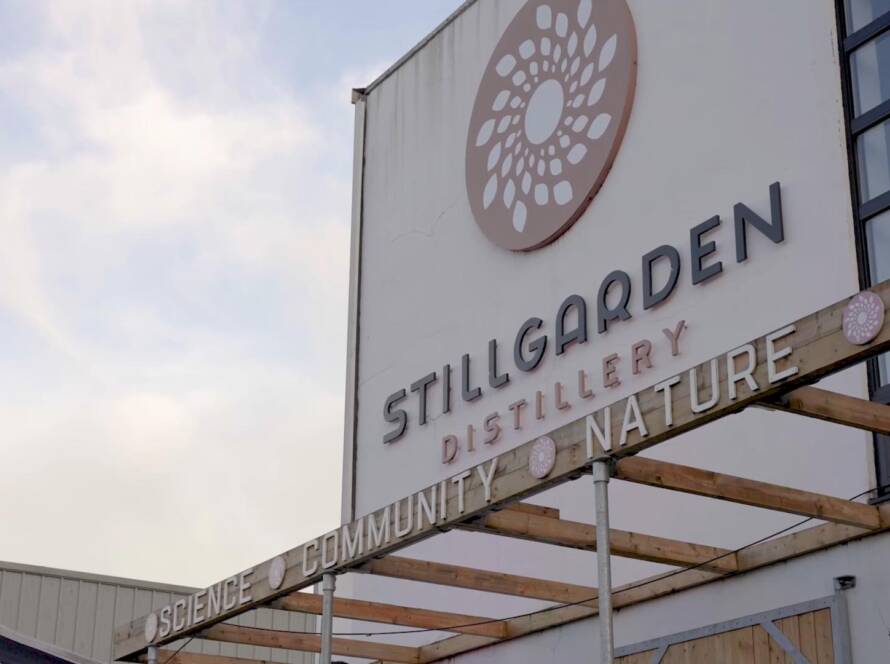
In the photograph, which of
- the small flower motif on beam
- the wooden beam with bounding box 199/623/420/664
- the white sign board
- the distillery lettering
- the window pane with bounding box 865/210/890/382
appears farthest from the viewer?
the wooden beam with bounding box 199/623/420/664

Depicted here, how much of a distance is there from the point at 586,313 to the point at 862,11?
3831mm

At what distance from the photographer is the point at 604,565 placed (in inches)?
380

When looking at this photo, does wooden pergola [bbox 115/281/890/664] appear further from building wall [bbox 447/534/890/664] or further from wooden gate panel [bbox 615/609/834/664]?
wooden gate panel [bbox 615/609/834/664]

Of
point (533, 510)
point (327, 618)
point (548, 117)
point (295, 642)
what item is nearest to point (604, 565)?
point (533, 510)

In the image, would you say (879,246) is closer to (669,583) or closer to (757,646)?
(757,646)

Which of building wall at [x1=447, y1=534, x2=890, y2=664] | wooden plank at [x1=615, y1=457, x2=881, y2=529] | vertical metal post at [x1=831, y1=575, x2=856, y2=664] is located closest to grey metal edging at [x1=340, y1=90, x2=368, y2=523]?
building wall at [x1=447, y1=534, x2=890, y2=664]

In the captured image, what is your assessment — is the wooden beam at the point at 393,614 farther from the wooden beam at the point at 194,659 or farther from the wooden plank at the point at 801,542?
the wooden plank at the point at 801,542

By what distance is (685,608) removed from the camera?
1273 centimetres

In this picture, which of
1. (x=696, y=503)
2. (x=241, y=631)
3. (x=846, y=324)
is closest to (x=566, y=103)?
(x=696, y=503)

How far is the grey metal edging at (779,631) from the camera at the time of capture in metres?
11.0

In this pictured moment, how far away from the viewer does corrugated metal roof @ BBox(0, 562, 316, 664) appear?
20.8 m

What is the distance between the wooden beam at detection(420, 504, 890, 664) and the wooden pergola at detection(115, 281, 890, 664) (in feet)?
0.04

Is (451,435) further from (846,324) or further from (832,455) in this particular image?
(846,324)

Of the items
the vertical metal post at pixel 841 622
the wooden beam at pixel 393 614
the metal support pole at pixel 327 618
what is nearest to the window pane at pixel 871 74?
the vertical metal post at pixel 841 622
